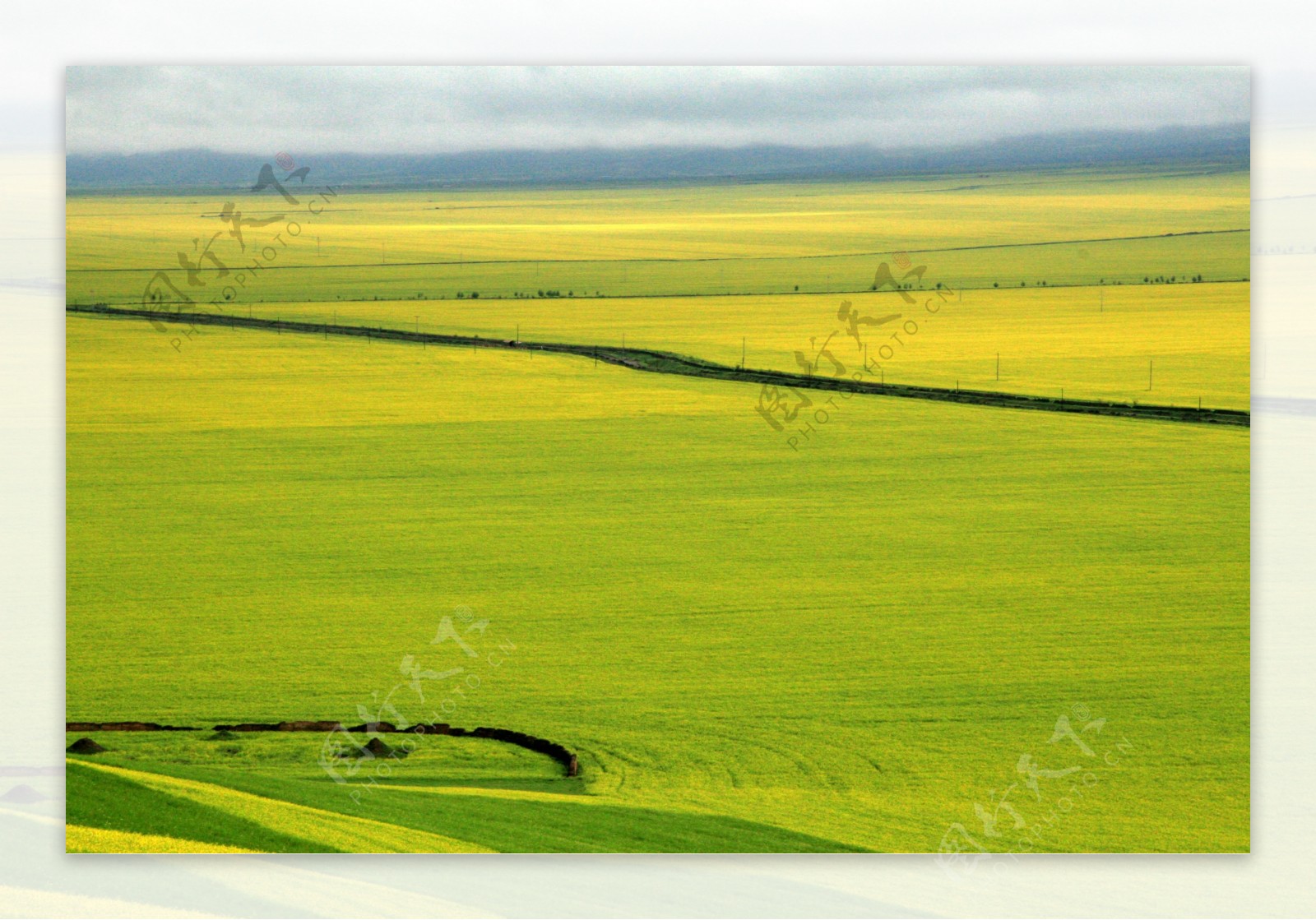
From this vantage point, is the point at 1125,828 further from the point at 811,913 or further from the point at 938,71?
the point at 938,71

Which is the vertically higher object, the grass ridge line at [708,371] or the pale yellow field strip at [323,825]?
the grass ridge line at [708,371]

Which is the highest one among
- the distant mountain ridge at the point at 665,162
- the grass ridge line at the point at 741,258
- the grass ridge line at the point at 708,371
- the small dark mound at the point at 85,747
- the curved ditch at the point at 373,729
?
the distant mountain ridge at the point at 665,162

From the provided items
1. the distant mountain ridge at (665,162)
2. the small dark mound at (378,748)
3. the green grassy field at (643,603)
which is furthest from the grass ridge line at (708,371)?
the small dark mound at (378,748)

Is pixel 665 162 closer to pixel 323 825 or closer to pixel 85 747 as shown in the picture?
pixel 323 825

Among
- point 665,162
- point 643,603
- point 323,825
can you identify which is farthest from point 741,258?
point 323,825

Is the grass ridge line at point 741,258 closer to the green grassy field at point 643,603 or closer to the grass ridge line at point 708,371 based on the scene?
the green grassy field at point 643,603

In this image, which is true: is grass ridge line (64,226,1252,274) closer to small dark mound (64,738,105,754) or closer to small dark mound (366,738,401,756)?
small dark mound (64,738,105,754)

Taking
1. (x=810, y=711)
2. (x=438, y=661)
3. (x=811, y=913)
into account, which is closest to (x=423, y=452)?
(x=438, y=661)
